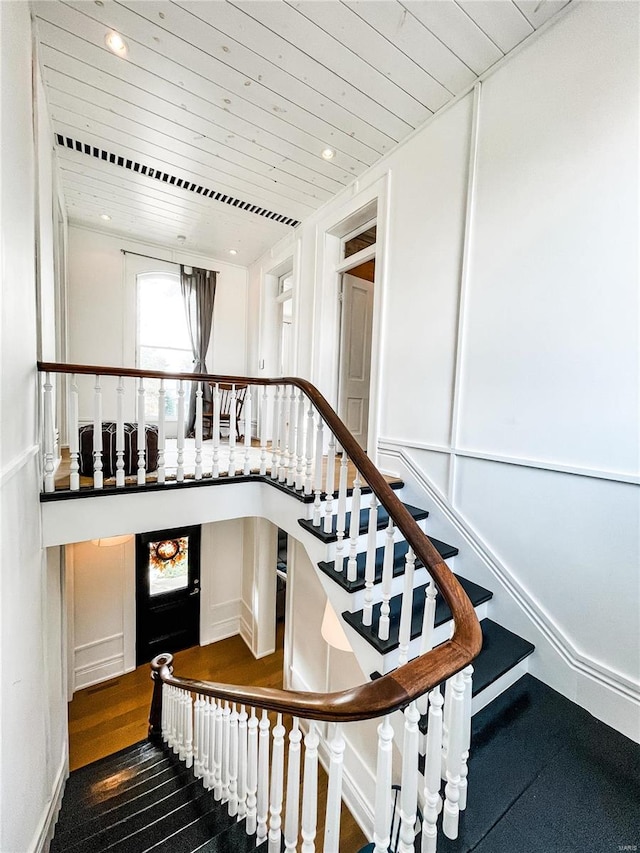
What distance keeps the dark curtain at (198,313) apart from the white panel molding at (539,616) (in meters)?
3.30

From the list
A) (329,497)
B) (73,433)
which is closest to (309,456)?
(329,497)

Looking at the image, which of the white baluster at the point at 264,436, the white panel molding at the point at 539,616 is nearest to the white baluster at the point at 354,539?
the white panel molding at the point at 539,616

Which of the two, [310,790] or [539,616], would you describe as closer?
[310,790]

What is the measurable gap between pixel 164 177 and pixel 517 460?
12.2 feet

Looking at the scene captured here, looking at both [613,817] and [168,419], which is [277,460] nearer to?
[613,817]

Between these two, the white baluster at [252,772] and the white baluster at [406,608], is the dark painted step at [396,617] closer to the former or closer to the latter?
the white baluster at [406,608]

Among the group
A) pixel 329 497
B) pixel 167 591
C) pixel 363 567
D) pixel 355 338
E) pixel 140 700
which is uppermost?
pixel 355 338

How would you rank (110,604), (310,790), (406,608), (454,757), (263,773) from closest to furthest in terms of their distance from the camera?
(310,790) < (454,757) < (263,773) < (406,608) < (110,604)

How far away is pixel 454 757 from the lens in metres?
1.12

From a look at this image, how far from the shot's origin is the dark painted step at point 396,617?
5.33 feet

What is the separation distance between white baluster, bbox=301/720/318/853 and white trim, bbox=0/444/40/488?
1265 mm

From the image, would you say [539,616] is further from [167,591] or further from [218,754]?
[167,591]

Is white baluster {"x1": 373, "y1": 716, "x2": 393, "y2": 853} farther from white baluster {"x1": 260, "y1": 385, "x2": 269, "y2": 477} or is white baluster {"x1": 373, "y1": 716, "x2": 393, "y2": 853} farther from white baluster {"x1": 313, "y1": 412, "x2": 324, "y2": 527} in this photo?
white baluster {"x1": 260, "y1": 385, "x2": 269, "y2": 477}

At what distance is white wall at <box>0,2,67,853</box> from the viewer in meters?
1.25
